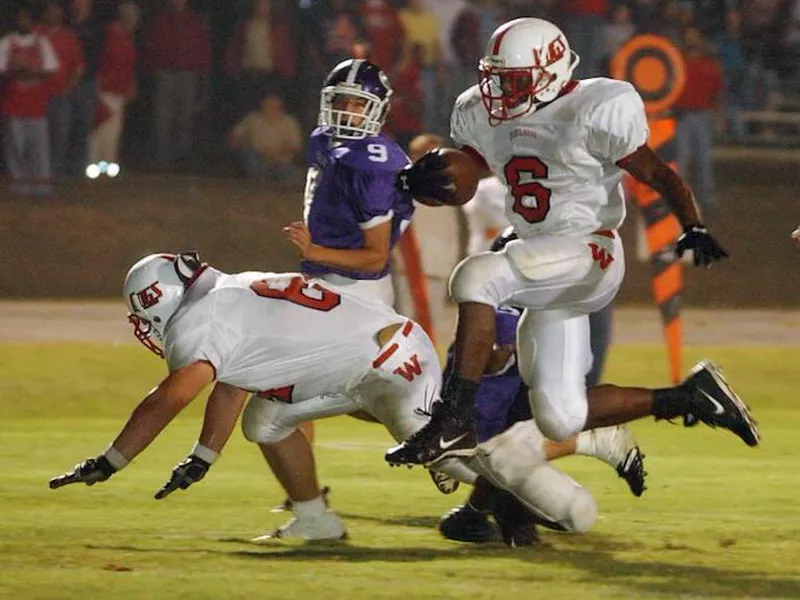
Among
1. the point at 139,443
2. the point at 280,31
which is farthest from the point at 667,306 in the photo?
the point at 280,31

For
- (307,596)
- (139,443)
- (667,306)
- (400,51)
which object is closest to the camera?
(307,596)

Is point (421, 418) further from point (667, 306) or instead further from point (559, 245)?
point (667, 306)

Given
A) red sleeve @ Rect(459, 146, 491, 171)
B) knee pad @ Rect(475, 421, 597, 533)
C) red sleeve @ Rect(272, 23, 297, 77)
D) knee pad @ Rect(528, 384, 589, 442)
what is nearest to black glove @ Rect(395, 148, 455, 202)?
red sleeve @ Rect(459, 146, 491, 171)

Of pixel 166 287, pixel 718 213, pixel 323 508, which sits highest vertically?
pixel 166 287

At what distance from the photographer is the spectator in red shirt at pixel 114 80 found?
53.8ft

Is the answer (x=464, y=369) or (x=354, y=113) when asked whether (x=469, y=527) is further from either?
(x=354, y=113)

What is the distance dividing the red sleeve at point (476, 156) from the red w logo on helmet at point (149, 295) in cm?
103

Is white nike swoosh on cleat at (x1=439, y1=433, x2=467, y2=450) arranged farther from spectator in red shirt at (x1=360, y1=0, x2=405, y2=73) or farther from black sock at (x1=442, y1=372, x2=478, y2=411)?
spectator in red shirt at (x1=360, y1=0, x2=405, y2=73)

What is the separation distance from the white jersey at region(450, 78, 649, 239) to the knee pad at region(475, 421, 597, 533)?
0.65 m

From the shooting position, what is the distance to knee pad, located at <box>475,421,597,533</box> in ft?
19.7

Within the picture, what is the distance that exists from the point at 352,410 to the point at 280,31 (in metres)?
11.0

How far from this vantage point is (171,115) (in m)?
16.9

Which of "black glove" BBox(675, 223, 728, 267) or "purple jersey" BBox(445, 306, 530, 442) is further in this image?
"purple jersey" BBox(445, 306, 530, 442)

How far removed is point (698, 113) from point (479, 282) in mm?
11456
